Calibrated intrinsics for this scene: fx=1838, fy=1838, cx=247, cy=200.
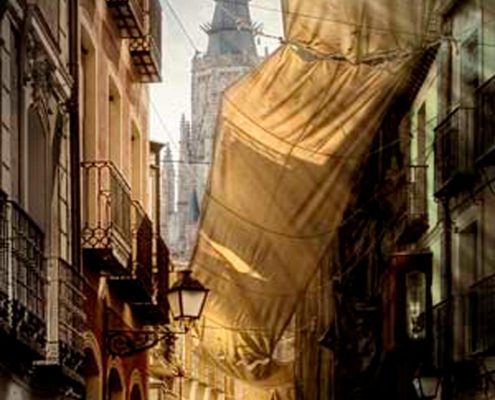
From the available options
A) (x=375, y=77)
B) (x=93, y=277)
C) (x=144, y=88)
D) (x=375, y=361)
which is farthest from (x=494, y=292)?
(x=375, y=361)

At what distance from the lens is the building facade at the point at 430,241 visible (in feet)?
69.2

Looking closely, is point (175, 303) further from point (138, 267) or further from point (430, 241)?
point (430, 241)

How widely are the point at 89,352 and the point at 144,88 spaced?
7.67m

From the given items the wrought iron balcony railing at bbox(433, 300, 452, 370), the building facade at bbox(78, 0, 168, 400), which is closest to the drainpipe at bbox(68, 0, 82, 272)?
the building facade at bbox(78, 0, 168, 400)

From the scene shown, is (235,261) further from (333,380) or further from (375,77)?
(333,380)

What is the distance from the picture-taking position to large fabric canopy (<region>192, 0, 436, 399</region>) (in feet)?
65.2

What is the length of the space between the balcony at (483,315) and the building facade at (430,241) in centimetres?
2

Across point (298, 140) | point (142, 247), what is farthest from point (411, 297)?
point (142, 247)

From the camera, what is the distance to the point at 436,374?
22.0 m

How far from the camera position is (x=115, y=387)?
20828 millimetres

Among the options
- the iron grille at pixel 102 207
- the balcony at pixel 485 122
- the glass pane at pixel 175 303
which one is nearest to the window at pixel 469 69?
the balcony at pixel 485 122

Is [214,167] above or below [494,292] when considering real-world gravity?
above

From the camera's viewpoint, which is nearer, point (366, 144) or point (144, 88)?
point (366, 144)

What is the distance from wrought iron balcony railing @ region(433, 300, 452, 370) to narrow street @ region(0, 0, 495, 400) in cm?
5
